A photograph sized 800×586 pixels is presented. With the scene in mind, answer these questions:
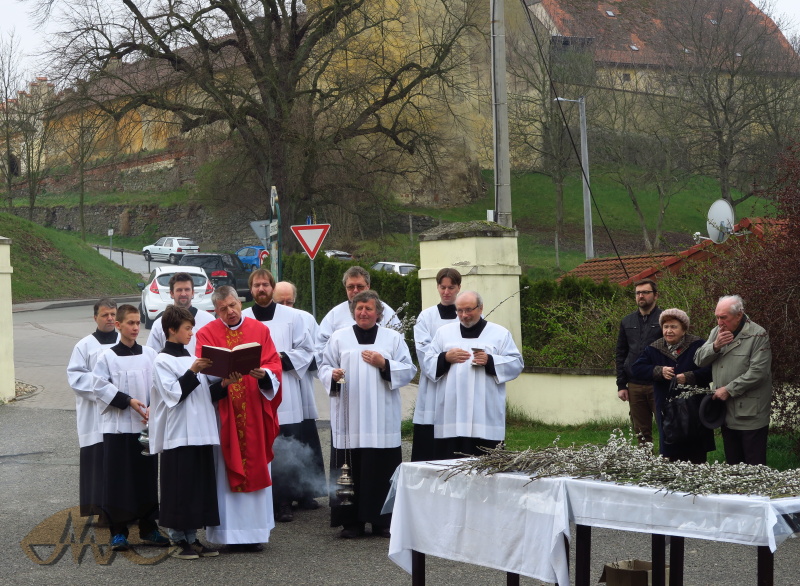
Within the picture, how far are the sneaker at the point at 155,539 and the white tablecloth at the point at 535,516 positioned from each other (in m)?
2.56

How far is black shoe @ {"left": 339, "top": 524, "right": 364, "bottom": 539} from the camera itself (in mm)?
8045

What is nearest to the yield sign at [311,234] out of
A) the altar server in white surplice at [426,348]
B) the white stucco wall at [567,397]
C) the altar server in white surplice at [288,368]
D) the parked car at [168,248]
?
the white stucco wall at [567,397]

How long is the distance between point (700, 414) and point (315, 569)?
297 centimetres

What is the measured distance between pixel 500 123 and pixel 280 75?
46.6ft

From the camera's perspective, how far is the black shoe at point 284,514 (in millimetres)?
8734

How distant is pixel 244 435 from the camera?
774cm

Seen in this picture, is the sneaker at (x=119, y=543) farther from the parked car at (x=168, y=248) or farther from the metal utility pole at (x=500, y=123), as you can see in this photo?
the parked car at (x=168, y=248)

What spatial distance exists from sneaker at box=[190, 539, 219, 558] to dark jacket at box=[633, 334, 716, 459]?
3318 mm

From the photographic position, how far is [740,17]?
155 ft

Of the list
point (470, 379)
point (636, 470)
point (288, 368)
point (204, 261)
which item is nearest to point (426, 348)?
point (470, 379)

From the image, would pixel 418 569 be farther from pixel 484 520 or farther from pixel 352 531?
pixel 352 531

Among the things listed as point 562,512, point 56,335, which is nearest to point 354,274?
point 562,512

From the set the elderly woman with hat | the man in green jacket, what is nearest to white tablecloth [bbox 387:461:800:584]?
the elderly woman with hat

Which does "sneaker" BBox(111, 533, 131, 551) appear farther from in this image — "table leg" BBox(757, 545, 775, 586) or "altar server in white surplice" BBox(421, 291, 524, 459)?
"table leg" BBox(757, 545, 775, 586)
